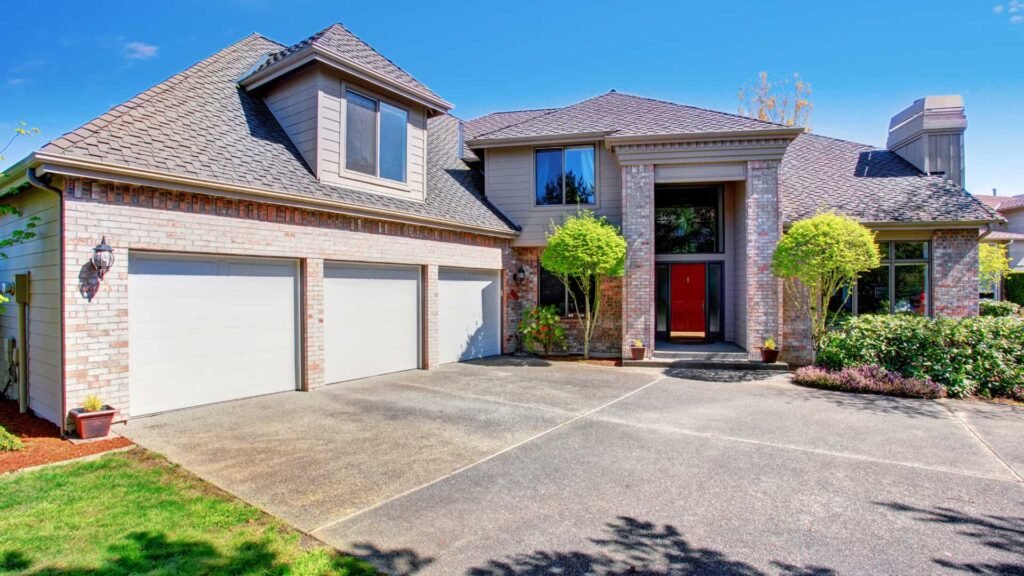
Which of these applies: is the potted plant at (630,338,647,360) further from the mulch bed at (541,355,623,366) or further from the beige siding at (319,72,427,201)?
the beige siding at (319,72,427,201)

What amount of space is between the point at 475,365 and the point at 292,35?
8.96m

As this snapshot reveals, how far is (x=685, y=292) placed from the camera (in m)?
13.9

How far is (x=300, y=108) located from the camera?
926 cm

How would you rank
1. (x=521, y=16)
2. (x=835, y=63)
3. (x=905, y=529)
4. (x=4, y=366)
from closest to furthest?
(x=905, y=529), (x=4, y=366), (x=521, y=16), (x=835, y=63)

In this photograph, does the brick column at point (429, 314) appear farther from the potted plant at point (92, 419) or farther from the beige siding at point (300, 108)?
the potted plant at point (92, 419)

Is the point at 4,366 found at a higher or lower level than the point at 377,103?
lower

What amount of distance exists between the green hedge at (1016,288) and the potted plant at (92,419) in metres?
32.9

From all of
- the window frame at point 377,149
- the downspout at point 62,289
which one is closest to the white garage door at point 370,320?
the window frame at point 377,149

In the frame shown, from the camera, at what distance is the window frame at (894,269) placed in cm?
1208

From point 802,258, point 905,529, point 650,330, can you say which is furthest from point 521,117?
point 905,529

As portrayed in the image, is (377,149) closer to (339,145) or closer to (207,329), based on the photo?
(339,145)

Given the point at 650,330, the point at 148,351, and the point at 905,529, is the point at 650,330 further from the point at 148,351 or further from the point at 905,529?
the point at 148,351

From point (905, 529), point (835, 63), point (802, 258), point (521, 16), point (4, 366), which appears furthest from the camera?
point (835, 63)

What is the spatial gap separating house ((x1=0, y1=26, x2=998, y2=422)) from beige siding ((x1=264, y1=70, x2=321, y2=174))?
56 millimetres
